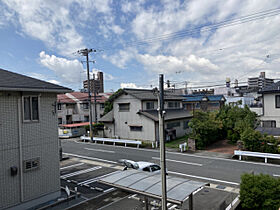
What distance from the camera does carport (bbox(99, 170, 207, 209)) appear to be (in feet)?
23.9

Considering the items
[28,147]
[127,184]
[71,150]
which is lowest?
[71,150]

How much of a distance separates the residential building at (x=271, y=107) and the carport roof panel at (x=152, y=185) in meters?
19.1

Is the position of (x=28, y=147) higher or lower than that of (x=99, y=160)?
higher

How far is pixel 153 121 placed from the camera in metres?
25.7

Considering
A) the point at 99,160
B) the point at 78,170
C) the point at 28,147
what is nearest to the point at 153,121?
the point at 99,160

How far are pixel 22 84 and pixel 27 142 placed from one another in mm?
2805

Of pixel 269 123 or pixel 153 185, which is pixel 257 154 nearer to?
pixel 269 123

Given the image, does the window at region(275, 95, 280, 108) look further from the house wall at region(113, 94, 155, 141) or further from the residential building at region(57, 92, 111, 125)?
the residential building at region(57, 92, 111, 125)

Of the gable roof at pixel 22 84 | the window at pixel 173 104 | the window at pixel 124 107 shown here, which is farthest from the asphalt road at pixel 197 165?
the window at pixel 173 104

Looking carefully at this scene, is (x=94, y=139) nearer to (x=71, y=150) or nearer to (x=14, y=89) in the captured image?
(x=71, y=150)

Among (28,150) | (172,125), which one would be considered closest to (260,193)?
(28,150)

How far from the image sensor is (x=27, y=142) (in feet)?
32.6

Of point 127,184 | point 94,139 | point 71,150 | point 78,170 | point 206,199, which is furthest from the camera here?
point 94,139

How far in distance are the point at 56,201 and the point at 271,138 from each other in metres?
16.7
